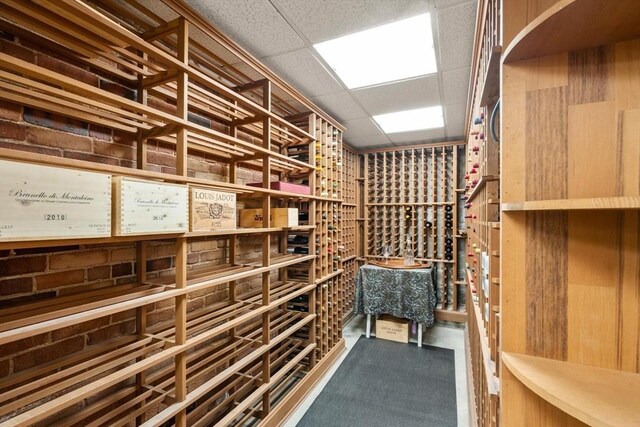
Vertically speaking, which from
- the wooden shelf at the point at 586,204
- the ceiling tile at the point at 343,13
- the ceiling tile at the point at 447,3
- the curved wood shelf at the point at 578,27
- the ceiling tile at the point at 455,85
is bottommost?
the wooden shelf at the point at 586,204

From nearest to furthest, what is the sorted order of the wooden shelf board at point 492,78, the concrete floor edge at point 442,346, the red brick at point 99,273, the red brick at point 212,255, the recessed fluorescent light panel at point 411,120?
the wooden shelf board at point 492,78 → the red brick at point 99,273 → the red brick at point 212,255 → the concrete floor edge at point 442,346 → the recessed fluorescent light panel at point 411,120

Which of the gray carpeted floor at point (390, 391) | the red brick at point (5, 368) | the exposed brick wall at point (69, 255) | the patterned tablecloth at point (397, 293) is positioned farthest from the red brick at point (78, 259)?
the patterned tablecloth at point (397, 293)

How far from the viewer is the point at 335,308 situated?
3154mm

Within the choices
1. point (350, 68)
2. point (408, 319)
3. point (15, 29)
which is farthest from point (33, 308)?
point (408, 319)

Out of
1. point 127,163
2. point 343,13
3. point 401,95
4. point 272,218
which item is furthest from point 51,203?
point 401,95

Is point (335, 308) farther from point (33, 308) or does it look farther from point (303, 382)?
point (33, 308)

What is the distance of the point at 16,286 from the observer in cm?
111

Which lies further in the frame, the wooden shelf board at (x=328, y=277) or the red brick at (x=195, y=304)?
the wooden shelf board at (x=328, y=277)

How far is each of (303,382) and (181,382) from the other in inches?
53.6

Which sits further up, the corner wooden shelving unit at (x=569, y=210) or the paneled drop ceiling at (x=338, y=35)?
the paneled drop ceiling at (x=338, y=35)

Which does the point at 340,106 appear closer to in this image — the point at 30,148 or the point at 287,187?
the point at 287,187

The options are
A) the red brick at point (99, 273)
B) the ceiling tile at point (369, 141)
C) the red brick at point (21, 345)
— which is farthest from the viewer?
the ceiling tile at point (369, 141)

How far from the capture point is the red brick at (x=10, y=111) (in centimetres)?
107

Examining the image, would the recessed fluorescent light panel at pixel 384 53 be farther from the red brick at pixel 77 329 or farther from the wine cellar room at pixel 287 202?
the red brick at pixel 77 329
